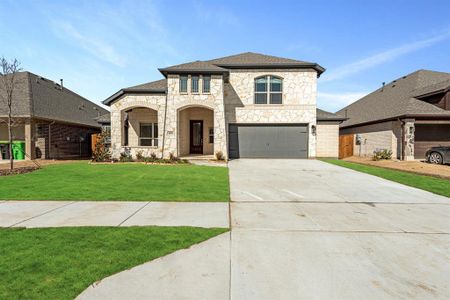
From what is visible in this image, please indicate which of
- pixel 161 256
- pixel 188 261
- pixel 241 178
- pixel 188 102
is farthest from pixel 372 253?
pixel 188 102

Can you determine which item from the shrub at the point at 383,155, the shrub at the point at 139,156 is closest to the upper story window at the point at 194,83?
the shrub at the point at 139,156

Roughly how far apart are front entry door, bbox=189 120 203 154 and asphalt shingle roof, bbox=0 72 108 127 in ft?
35.1

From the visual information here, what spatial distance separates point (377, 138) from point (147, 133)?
20.0 m

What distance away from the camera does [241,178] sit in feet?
32.5

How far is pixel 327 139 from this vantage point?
19609mm

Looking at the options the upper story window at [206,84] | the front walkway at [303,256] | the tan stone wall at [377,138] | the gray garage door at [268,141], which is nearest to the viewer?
the front walkway at [303,256]

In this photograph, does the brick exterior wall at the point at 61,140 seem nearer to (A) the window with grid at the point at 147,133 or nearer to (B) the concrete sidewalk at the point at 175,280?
(A) the window with grid at the point at 147,133

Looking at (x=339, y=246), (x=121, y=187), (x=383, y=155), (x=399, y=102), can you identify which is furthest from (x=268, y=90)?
(x=339, y=246)

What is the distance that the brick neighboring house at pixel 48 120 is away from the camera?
1703 cm

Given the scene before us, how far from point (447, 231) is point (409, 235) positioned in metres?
0.96

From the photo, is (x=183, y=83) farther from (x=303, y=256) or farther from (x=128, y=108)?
(x=303, y=256)

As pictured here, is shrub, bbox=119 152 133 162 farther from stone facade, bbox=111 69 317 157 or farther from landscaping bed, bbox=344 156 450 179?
landscaping bed, bbox=344 156 450 179

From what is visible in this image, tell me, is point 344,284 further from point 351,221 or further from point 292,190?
point 292,190

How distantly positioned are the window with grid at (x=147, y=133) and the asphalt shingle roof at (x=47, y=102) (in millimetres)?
6813
